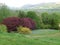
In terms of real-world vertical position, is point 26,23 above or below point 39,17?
above

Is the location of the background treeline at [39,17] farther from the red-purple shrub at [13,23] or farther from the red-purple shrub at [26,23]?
the red-purple shrub at [13,23]

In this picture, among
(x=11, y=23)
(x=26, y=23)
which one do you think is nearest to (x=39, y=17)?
(x=26, y=23)

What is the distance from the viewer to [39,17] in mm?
29844

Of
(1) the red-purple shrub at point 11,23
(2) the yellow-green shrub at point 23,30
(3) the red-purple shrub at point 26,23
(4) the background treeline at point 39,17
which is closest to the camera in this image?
(2) the yellow-green shrub at point 23,30

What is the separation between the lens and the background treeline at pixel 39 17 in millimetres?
29047

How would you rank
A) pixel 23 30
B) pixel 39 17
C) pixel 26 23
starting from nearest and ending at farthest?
pixel 23 30, pixel 26 23, pixel 39 17

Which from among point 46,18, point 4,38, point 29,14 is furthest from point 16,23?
point 4,38

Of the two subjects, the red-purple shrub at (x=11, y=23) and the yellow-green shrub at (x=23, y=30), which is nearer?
the yellow-green shrub at (x=23, y=30)

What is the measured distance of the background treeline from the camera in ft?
95.3

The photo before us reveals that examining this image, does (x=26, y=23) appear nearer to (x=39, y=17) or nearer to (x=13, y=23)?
(x=13, y=23)

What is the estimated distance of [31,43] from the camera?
31.3 feet

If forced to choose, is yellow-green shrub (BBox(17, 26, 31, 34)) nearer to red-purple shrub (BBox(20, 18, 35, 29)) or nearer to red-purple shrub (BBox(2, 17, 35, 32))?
red-purple shrub (BBox(2, 17, 35, 32))

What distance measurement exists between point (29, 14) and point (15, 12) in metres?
2.59

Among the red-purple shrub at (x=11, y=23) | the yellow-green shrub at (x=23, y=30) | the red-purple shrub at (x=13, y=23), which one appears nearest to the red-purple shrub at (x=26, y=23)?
the red-purple shrub at (x=13, y=23)
